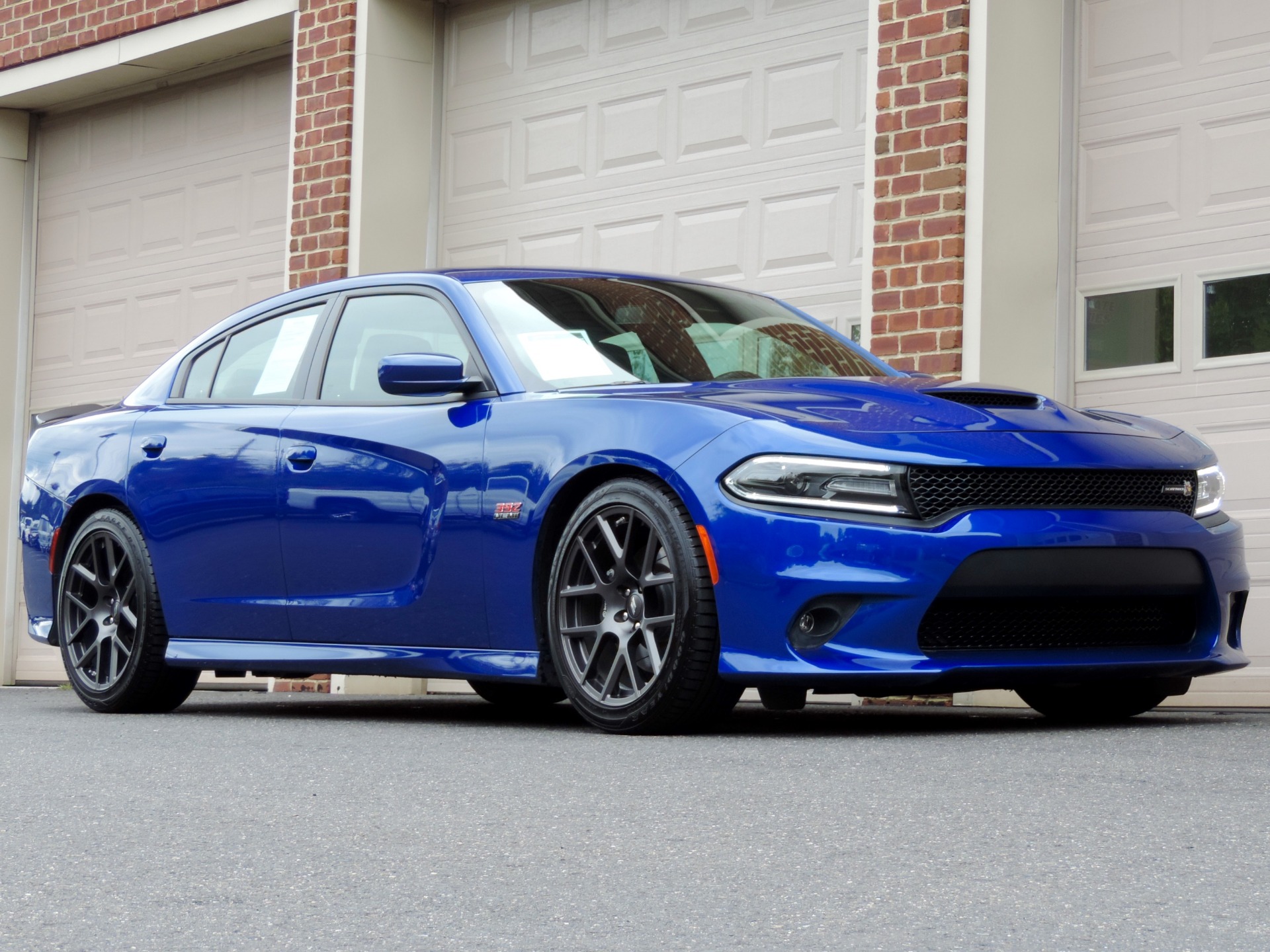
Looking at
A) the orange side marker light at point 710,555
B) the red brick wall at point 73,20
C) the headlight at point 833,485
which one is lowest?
the orange side marker light at point 710,555

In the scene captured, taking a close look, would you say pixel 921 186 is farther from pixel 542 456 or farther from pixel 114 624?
pixel 114 624

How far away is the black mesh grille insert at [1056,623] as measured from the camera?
5125mm

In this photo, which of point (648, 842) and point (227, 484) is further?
point (227, 484)

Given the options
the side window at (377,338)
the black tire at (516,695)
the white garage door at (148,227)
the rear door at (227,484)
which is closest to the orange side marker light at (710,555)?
the side window at (377,338)

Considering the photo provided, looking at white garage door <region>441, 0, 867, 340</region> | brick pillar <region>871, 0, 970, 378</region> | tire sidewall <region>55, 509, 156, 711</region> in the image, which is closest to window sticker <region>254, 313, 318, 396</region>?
tire sidewall <region>55, 509, 156, 711</region>

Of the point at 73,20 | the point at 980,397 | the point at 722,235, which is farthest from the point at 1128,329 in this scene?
the point at 73,20

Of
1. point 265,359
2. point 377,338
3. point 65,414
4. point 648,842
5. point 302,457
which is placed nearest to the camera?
point 648,842

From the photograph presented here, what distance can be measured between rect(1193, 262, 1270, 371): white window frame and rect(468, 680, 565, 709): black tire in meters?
2.98

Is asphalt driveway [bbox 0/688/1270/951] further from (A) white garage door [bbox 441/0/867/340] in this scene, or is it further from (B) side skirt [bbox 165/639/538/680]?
(A) white garage door [bbox 441/0/867/340]

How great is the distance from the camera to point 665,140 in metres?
10.4

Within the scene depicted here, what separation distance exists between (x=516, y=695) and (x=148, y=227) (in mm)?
7324

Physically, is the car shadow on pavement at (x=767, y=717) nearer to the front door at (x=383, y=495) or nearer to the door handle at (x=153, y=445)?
the front door at (x=383, y=495)

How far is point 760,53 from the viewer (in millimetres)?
9938

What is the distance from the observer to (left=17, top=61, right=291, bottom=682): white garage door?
42.0ft
